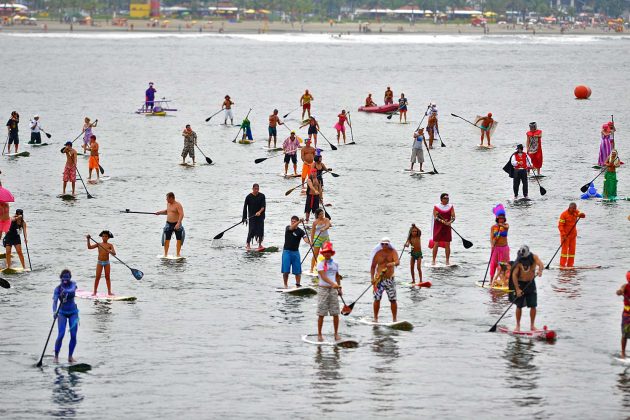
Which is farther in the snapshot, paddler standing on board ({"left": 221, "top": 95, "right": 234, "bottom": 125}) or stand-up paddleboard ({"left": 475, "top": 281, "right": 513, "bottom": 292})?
paddler standing on board ({"left": 221, "top": 95, "right": 234, "bottom": 125})

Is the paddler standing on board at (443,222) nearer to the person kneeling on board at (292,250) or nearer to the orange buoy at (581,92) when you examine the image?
the person kneeling on board at (292,250)

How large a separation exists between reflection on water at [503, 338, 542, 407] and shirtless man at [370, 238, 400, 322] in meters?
2.43

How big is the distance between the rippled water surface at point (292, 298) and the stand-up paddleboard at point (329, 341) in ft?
0.56

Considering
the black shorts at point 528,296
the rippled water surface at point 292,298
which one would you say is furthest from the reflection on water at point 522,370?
the black shorts at point 528,296

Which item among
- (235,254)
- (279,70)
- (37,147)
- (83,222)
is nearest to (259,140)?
(37,147)

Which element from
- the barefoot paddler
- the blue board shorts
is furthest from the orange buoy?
the barefoot paddler

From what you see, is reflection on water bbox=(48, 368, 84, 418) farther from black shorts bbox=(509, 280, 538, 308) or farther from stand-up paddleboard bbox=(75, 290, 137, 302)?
black shorts bbox=(509, 280, 538, 308)

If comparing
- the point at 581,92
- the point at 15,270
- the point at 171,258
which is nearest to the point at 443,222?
the point at 171,258

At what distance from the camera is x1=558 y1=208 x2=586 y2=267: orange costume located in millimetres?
28922

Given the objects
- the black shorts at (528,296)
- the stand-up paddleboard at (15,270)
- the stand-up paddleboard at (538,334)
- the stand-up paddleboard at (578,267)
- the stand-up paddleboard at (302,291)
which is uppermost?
the black shorts at (528,296)

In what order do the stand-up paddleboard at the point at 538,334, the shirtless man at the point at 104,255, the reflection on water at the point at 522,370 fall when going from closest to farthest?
the reflection on water at the point at 522,370, the stand-up paddleboard at the point at 538,334, the shirtless man at the point at 104,255

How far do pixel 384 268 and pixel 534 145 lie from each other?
19.3m

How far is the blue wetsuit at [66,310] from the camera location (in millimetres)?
21969

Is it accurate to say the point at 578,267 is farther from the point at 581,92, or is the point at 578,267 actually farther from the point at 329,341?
the point at 581,92
